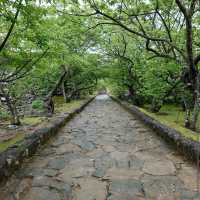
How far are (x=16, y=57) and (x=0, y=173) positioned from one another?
3151mm

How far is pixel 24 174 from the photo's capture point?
3420mm

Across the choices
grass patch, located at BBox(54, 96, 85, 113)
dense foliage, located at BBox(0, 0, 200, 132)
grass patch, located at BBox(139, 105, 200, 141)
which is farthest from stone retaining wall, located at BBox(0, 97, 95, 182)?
grass patch, located at BBox(54, 96, 85, 113)

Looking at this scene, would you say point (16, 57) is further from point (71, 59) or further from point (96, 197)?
point (71, 59)

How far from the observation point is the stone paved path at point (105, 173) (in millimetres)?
2812

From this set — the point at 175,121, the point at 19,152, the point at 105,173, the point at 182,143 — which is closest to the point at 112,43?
the point at 175,121

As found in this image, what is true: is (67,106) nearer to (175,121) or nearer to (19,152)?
(175,121)

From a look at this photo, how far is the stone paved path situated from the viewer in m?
2.81

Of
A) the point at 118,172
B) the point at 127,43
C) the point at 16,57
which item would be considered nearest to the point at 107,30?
the point at 127,43

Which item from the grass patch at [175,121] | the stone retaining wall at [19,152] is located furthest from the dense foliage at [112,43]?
the stone retaining wall at [19,152]

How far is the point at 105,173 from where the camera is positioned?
3.46 meters

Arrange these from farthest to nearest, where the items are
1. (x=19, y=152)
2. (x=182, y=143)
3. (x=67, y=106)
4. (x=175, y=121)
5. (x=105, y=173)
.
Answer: (x=67, y=106) → (x=175, y=121) → (x=182, y=143) → (x=19, y=152) → (x=105, y=173)

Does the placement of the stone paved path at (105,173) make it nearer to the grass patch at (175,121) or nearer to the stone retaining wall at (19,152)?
the stone retaining wall at (19,152)

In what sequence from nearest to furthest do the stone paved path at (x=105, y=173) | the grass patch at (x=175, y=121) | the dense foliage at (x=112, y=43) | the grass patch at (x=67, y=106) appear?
the stone paved path at (x=105, y=173) < the dense foliage at (x=112, y=43) < the grass patch at (x=175, y=121) < the grass patch at (x=67, y=106)

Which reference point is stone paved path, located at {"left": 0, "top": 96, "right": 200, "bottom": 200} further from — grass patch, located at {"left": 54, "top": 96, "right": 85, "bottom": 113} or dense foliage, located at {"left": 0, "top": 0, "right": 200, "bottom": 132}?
grass patch, located at {"left": 54, "top": 96, "right": 85, "bottom": 113}
